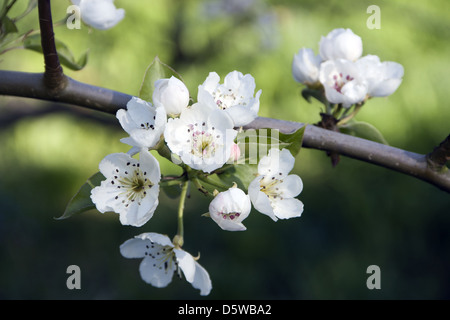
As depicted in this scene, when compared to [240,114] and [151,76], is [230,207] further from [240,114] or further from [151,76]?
[151,76]

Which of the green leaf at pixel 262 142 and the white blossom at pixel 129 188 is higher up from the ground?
the green leaf at pixel 262 142

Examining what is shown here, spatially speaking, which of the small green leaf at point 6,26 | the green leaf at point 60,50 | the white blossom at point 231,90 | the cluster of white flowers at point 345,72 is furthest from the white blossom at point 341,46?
the small green leaf at point 6,26

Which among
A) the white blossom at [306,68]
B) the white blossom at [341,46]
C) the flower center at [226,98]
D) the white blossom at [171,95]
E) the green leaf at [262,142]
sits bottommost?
the green leaf at [262,142]

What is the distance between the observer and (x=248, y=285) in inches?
92.4

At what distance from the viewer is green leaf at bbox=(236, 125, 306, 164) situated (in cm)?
78

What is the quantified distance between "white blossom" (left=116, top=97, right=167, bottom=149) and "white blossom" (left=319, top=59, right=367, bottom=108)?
39 cm

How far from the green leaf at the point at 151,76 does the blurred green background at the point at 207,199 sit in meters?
1.15

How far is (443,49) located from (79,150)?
2.27 m

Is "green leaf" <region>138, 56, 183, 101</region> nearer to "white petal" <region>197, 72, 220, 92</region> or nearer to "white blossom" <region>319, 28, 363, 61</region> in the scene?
"white petal" <region>197, 72, 220, 92</region>

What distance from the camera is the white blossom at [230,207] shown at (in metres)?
0.74

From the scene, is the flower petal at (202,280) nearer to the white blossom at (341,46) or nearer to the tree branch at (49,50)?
the tree branch at (49,50)

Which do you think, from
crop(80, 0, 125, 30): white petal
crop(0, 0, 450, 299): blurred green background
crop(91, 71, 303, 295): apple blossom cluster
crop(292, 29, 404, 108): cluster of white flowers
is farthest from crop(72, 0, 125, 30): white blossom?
crop(0, 0, 450, 299): blurred green background

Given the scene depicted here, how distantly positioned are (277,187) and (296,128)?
0.41 ft

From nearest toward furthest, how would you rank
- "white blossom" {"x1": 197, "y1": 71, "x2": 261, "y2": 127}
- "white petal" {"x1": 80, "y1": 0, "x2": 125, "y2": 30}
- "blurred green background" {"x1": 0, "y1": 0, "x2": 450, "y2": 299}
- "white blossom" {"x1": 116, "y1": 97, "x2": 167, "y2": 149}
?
1. "white blossom" {"x1": 116, "y1": 97, "x2": 167, "y2": 149}
2. "white blossom" {"x1": 197, "y1": 71, "x2": 261, "y2": 127}
3. "white petal" {"x1": 80, "y1": 0, "x2": 125, "y2": 30}
4. "blurred green background" {"x1": 0, "y1": 0, "x2": 450, "y2": 299}
